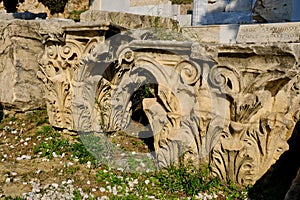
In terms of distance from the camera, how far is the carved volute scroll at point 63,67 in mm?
4016

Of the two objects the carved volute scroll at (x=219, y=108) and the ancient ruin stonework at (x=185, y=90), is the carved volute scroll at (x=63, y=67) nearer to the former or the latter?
the ancient ruin stonework at (x=185, y=90)

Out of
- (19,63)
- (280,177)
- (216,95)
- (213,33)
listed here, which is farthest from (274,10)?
(19,63)

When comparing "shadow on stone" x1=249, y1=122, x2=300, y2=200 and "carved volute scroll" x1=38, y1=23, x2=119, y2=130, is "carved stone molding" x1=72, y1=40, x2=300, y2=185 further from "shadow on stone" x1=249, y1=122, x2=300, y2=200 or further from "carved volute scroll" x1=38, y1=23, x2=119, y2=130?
"carved volute scroll" x1=38, y1=23, x2=119, y2=130

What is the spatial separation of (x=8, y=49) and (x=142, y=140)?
2267 mm

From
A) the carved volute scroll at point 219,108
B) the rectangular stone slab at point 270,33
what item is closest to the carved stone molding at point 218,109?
the carved volute scroll at point 219,108

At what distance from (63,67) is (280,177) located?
2742mm

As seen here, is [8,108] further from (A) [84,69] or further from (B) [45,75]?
(A) [84,69]

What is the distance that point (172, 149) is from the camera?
3.49 meters

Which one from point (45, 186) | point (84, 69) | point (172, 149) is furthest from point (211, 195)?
point (84, 69)

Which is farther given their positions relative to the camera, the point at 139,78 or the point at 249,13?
the point at 249,13

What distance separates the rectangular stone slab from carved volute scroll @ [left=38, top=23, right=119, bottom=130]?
7.21ft

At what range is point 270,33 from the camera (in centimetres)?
497

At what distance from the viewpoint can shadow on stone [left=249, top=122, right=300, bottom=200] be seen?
123 inches

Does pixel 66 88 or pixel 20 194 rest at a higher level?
pixel 66 88
